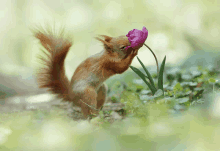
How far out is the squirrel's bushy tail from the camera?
182cm

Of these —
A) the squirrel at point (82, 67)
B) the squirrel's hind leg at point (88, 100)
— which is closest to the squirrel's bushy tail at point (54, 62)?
the squirrel at point (82, 67)

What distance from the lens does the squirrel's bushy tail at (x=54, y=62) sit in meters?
1.82

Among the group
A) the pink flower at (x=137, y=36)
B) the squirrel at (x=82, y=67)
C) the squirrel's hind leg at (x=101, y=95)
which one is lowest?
the squirrel's hind leg at (x=101, y=95)

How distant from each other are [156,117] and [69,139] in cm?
44

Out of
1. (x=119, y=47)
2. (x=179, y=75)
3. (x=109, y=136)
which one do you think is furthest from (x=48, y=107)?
(x=109, y=136)

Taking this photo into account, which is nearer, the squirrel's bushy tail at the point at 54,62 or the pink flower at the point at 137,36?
the pink flower at the point at 137,36

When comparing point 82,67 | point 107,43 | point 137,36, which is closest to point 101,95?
point 82,67

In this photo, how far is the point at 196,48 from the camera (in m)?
3.62

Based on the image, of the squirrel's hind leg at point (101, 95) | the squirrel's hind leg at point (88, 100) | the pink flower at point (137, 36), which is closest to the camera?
the pink flower at point (137, 36)

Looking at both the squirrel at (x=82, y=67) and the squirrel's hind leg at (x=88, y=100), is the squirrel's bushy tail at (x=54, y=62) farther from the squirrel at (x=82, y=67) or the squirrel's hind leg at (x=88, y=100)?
the squirrel's hind leg at (x=88, y=100)

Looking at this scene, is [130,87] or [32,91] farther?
[32,91]

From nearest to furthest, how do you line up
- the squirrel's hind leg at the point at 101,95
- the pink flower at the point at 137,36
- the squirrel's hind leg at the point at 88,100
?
the pink flower at the point at 137,36 → the squirrel's hind leg at the point at 88,100 → the squirrel's hind leg at the point at 101,95

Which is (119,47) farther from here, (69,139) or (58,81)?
(69,139)

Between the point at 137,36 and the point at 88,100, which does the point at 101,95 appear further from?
the point at 137,36
